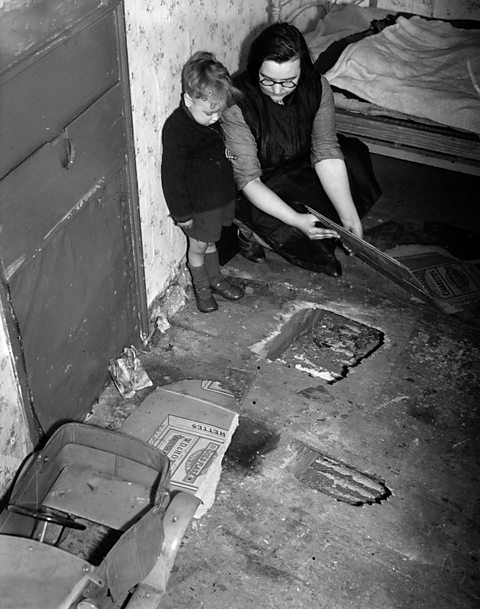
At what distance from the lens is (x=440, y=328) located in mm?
3275

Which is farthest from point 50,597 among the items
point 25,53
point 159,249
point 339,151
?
point 339,151

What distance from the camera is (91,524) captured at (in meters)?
2.45

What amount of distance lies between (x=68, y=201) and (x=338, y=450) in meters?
1.27

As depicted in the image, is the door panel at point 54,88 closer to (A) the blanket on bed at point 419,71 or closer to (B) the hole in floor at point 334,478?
(B) the hole in floor at point 334,478

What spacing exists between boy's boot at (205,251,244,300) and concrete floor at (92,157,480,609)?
0.22 feet

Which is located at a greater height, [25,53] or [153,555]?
[25,53]

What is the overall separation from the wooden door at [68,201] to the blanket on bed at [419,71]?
1703 mm

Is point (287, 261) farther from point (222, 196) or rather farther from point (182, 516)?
point (182, 516)

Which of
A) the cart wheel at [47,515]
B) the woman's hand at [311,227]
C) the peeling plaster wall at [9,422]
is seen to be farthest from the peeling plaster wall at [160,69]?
the cart wheel at [47,515]

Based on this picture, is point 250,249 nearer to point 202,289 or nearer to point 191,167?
point 202,289

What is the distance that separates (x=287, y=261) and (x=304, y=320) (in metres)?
0.41

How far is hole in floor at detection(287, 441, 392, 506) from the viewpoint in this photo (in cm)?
257

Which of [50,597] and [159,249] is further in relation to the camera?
[159,249]

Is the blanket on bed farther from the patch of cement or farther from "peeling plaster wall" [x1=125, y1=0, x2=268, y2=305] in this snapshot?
the patch of cement
